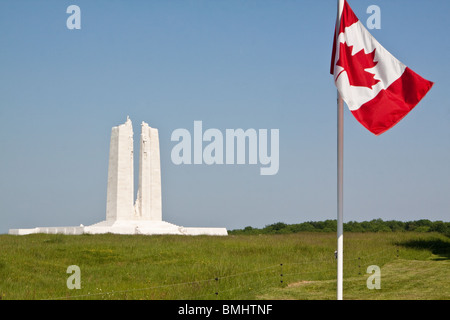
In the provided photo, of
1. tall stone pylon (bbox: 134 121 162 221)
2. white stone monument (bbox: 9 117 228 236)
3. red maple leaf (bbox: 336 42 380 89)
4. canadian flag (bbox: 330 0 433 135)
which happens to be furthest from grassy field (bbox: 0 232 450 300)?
tall stone pylon (bbox: 134 121 162 221)

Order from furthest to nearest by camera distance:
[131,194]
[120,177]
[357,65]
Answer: [131,194]
[120,177]
[357,65]

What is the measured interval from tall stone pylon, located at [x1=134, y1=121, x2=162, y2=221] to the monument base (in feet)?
3.38

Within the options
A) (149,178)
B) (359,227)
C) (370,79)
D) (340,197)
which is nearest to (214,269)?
(340,197)

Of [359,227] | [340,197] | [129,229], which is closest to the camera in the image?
[340,197]

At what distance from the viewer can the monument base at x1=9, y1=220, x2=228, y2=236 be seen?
35562mm

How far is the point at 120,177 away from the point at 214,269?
1929cm

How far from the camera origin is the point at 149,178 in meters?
39.9

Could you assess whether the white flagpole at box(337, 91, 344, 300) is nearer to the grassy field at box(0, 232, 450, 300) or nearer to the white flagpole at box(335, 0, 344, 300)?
the white flagpole at box(335, 0, 344, 300)

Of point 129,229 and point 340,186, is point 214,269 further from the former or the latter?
point 129,229

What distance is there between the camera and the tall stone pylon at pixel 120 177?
37.8 meters

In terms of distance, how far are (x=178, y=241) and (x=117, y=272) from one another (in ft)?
31.5

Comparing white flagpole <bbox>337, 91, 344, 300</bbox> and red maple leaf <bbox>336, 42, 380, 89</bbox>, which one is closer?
white flagpole <bbox>337, 91, 344, 300</bbox>

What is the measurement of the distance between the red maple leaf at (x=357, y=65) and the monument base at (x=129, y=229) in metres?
26.8

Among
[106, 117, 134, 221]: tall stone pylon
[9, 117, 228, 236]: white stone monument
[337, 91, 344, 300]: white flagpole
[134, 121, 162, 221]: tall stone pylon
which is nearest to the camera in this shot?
[337, 91, 344, 300]: white flagpole
